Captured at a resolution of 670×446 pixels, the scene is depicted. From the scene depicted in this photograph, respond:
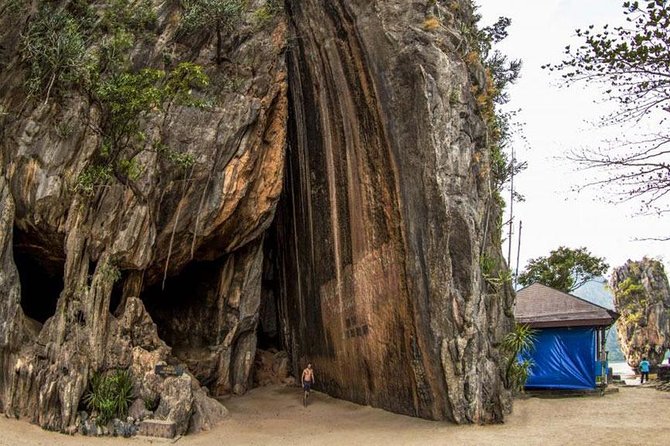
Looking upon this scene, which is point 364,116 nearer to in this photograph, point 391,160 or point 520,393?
point 391,160

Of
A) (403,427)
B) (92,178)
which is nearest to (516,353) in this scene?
(403,427)

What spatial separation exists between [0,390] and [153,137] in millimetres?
6915

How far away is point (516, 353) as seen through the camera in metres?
16.4

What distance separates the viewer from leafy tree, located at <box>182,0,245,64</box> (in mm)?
16078

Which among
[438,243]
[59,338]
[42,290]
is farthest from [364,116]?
[42,290]

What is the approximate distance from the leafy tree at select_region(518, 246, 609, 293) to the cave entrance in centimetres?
2777

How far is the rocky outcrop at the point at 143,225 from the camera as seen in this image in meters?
12.4

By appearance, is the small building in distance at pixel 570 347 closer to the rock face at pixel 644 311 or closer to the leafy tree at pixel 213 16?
the leafy tree at pixel 213 16

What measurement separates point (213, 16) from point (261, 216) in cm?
610

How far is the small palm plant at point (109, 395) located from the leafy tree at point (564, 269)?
91.0ft

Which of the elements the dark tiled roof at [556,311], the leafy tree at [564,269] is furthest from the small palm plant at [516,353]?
the leafy tree at [564,269]

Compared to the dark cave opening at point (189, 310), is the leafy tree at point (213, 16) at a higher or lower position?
higher

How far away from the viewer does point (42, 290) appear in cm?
1648

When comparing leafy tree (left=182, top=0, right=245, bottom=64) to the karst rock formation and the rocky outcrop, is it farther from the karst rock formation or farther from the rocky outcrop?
the rocky outcrop
